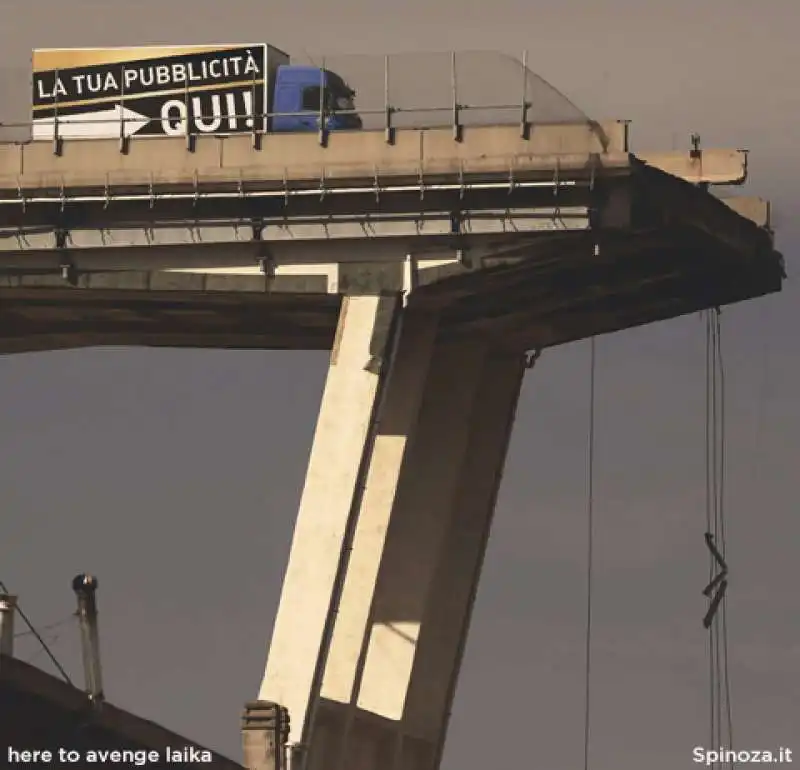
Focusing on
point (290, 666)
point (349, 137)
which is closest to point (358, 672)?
point (290, 666)

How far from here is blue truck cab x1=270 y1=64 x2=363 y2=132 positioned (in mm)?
86312

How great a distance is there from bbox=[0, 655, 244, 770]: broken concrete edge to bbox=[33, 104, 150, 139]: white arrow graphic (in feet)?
60.5

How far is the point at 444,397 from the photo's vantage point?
100m

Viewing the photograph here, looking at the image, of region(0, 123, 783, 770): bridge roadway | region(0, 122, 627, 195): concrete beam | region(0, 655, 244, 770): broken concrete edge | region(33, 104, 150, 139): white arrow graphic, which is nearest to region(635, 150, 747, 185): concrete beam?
region(0, 123, 783, 770): bridge roadway

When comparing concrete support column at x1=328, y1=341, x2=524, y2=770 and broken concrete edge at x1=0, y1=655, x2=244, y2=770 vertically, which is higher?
concrete support column at x1=328, y1=341, x2=524, y2=770

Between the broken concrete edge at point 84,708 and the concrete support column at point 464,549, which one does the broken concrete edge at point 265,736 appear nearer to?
the broken concrete edge at point 84,708

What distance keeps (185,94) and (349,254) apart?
6.86 m

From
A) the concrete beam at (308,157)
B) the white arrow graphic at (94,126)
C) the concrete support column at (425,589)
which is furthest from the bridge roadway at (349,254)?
the concrete support column at (425,589)

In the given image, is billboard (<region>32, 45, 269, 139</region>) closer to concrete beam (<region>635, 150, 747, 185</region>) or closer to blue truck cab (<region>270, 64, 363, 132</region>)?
blue truck cab (<region>270, 64, 363, 132</region>)

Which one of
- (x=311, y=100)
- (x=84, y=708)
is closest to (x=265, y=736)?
(x=84, y=708)

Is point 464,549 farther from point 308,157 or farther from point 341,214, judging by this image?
point 308,157

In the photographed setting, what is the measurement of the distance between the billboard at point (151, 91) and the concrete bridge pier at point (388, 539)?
6.92 m

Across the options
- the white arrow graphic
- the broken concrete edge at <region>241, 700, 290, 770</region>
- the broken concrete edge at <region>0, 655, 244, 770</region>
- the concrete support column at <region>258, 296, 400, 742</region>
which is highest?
the white arrow graphic

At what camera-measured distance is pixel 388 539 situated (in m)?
93.1
